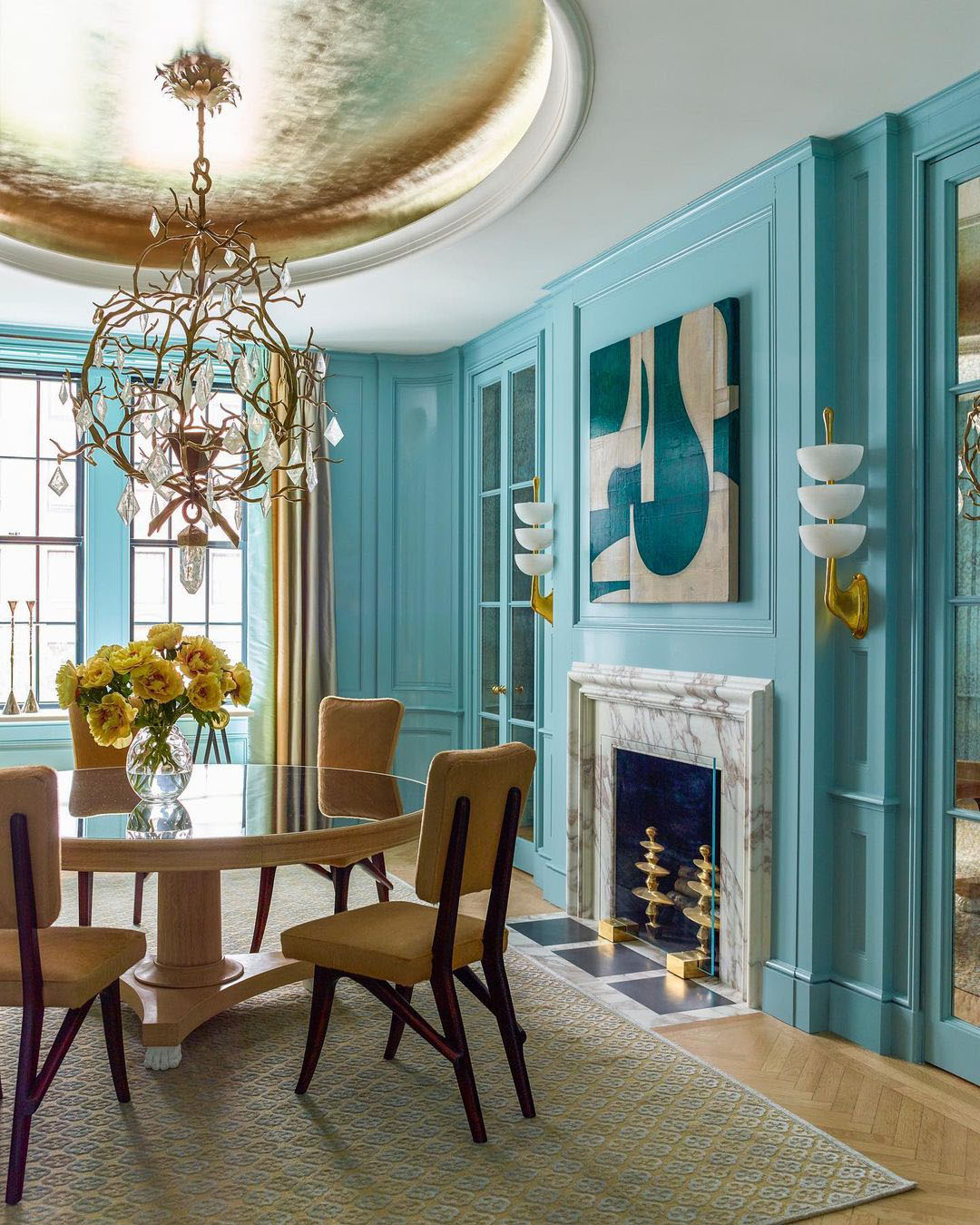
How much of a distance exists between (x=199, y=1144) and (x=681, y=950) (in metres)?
2.13

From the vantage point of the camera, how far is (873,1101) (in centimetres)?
311

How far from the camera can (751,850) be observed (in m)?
3.87

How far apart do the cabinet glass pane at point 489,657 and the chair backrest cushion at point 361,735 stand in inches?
59.9

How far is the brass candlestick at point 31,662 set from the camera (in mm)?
6203

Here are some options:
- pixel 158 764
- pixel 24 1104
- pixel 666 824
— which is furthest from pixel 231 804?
pixel 666 824

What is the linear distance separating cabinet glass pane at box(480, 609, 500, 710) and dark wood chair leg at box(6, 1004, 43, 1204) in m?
3.74

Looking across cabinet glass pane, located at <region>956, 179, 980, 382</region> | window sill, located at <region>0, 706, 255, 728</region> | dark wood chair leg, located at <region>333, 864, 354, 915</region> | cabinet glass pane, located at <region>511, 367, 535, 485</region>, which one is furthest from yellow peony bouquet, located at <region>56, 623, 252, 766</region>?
cabinet glass pane, located at <region>511, 367, 535, 485</region>

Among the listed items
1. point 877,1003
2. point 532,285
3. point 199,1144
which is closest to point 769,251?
point 532,285

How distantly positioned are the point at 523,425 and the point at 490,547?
30.5 inches

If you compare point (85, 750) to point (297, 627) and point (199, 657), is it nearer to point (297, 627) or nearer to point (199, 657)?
point (199, 657)

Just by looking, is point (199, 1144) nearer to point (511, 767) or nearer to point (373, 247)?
point (511, 767)

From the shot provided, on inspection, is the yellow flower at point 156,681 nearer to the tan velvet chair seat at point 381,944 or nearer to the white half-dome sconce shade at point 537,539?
the tan velvet chair seat at point 381,944

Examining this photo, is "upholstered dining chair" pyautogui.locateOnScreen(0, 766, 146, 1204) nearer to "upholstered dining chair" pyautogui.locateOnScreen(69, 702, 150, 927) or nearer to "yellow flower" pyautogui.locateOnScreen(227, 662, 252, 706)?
"yellow flower" pyautogui.locateOnScreen(227, 662, 252, 706)

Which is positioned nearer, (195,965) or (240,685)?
(240,685)
